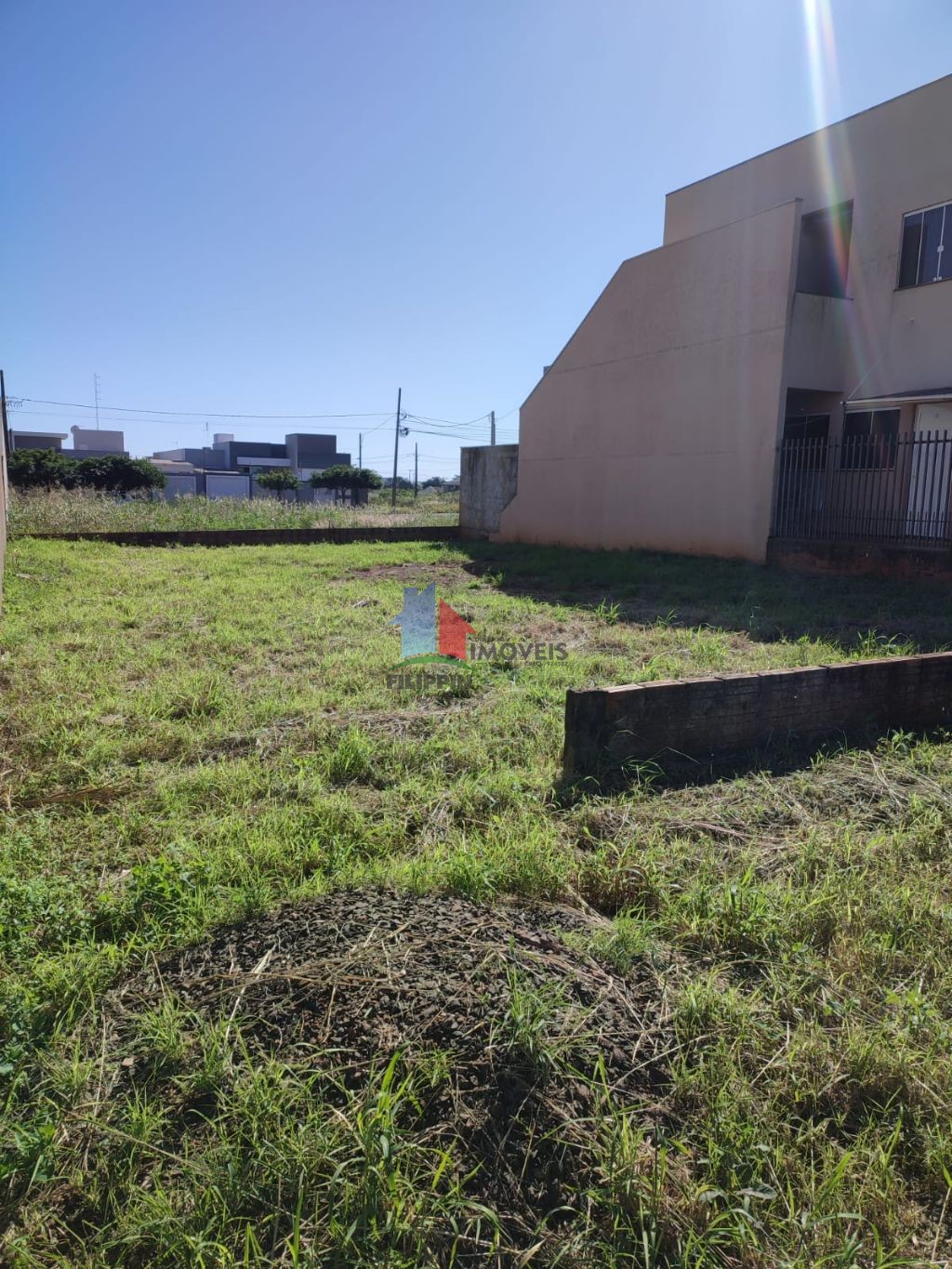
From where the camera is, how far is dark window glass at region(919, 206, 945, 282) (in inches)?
393

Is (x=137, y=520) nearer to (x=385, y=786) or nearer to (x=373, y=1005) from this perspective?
(x=385, y=786)

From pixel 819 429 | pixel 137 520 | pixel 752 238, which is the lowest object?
pixel 137 520

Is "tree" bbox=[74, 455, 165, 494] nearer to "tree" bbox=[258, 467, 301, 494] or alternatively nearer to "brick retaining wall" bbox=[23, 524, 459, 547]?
"tree" bbox=[258, 467, 301, 494]

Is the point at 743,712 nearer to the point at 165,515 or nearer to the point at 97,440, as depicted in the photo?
the point at 165,515

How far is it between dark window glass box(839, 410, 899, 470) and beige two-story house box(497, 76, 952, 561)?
0.13ft

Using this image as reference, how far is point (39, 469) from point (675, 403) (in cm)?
2530

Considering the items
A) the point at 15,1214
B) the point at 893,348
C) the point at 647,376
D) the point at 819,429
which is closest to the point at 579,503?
the point at 647,376

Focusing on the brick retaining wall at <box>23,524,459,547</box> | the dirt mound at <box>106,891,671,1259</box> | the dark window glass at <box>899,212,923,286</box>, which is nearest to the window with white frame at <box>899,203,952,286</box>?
the dark window glass at <box>899,212,923,286</box>

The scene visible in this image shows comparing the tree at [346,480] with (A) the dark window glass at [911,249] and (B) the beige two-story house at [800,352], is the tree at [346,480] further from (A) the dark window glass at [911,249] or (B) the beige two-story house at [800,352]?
(A) the dark window glass at [911,249]

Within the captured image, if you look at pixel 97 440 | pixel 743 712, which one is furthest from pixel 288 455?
pixel 743 712

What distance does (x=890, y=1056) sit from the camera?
173cm

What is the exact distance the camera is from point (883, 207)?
34.5 ft

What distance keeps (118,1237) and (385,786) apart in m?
2.02

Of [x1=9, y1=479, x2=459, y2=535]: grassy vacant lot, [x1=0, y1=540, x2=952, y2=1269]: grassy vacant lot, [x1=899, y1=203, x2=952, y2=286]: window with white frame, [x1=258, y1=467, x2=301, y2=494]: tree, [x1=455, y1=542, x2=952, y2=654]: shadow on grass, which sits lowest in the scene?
[x1=0, y1=540, x2=952, y2=1269]: grassy vacant lot
